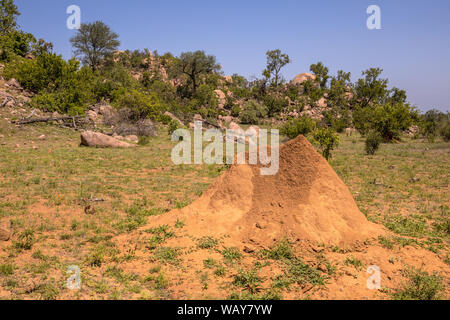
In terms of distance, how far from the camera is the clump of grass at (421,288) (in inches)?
172

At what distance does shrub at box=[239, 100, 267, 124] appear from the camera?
4003 cm

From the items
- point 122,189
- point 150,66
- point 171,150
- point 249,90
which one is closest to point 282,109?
point 249,90

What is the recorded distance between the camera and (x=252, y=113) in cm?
4003

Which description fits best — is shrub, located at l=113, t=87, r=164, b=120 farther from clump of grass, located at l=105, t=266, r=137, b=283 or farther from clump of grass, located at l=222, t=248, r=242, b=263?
clump of grass, located at l=105, t=266, r=137, b=283

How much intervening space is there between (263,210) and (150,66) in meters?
51.5

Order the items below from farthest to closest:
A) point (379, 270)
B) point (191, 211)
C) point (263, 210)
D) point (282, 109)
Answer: point (282, 109) → point (191, 211) → point (263, 210) → point (379, 270)

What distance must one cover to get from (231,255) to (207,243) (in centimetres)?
62

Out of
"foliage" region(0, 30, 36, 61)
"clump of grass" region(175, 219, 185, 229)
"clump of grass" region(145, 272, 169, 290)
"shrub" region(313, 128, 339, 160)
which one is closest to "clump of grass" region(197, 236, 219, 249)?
"clump of grass" region(175, 219, 185, 229)

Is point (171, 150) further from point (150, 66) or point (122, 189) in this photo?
point (150, 66)

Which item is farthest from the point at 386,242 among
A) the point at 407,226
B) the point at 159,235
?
the point at 159,235

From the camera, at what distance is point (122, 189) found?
33.2ft

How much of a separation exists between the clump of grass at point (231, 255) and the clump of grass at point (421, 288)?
2575 millimetres

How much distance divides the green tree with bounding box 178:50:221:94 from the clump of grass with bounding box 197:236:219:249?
131 feet

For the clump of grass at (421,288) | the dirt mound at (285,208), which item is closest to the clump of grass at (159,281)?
the dirt mound at (285,208)
